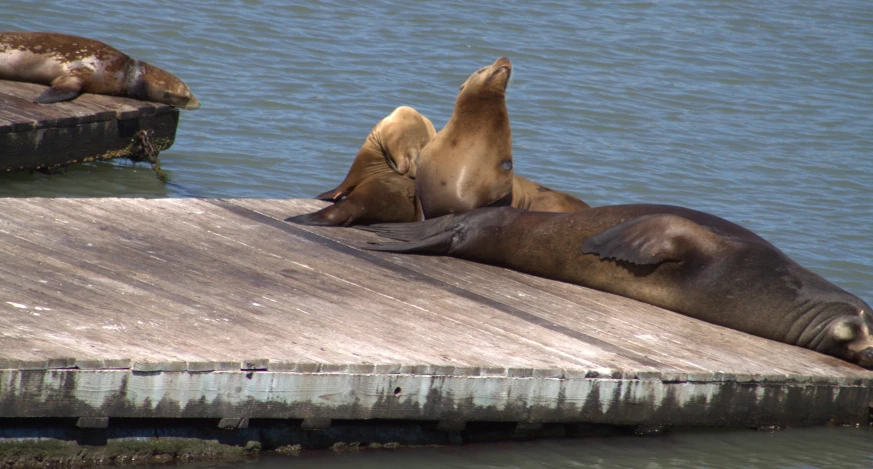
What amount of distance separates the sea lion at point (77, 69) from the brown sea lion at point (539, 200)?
13.7 feet

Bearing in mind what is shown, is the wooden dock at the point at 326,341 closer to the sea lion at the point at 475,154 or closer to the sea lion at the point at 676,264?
the sea lion at the point at 676,264

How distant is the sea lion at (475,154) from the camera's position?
19.3 ft

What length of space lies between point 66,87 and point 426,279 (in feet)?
16.0

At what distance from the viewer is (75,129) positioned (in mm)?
8469

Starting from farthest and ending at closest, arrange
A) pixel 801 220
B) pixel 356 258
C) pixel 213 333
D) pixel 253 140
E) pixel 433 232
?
pixel 253 140 < pixel 801 220 < pixel 433 232 < pixel 356 258 < pixel 213 333

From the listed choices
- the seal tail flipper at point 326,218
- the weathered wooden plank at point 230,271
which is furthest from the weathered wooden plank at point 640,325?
the seal tail flipper at point 326,218

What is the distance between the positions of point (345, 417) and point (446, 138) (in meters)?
2.28

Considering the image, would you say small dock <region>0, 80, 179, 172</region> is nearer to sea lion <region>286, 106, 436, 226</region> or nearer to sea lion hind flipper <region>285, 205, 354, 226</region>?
sea lion <region>286, 106, 436, 226</region>

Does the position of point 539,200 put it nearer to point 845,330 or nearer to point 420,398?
point 845,330

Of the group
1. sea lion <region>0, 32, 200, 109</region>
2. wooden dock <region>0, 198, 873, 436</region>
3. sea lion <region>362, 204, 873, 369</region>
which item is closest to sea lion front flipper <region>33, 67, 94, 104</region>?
sea lion <region>0, 32, 200, 109</region>

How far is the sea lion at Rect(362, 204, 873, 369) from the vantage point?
5125 mm

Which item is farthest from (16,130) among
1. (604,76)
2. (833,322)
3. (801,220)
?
(604,76)

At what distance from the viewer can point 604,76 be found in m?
15.2

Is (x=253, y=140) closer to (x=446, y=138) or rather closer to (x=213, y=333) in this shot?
(x=446, y=138)
